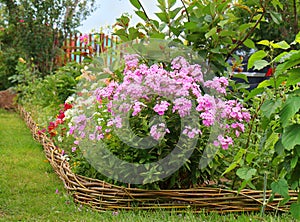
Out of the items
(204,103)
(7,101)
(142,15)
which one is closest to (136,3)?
(142,15)

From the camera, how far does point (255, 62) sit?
1830mm

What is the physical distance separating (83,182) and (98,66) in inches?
35.8

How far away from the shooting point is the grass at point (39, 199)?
2.51 metres

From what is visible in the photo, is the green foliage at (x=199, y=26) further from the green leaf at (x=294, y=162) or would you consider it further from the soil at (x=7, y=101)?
the soil at (x=7, y=101)

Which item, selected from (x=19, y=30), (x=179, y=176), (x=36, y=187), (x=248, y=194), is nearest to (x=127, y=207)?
(x=179, y=176)

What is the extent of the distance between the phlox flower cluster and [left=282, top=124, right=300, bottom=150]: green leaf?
85cm

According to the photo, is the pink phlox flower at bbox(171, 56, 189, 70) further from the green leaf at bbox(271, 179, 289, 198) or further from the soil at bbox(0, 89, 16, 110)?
the soil at bbox(0, 89, 16, 110)

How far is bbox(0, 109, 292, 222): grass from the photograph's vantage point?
2508 millimetres

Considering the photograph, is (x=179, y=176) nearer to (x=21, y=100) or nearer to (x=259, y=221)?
(x=259, y=221)

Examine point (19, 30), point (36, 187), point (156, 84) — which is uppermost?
point (19, 30)

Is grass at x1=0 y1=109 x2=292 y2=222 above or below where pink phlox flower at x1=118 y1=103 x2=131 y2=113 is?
below

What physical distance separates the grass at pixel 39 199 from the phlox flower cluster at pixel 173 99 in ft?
1.49

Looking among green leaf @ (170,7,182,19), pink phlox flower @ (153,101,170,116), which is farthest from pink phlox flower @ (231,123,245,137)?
green leaf @ (170,7,182,19)

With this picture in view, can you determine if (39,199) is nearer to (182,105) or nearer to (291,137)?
(182,105)
